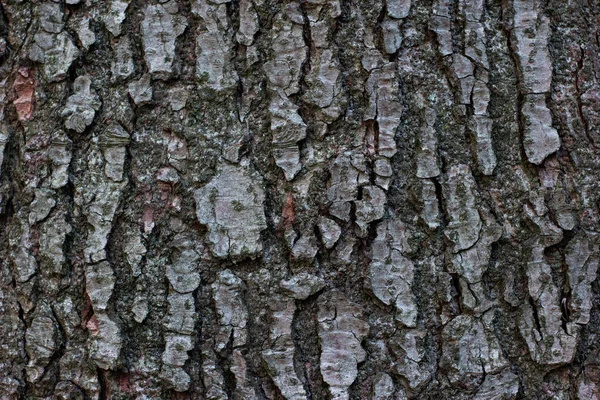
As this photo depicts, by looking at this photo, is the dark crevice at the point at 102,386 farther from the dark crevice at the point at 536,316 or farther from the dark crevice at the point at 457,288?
the dark crevice at the point at 536,316

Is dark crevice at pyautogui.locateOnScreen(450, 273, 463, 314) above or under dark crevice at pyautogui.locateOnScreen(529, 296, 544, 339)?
above

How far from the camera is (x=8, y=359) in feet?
4.97

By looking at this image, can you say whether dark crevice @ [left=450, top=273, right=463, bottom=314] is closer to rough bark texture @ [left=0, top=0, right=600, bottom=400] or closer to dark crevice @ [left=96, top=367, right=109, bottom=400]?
rough bark texture @ [left=0, top=0, right=600, bottom=400]

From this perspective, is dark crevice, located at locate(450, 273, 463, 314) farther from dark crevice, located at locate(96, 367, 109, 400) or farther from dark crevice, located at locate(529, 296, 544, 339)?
dark crevice, located at locate(96, 367, 109, 400)

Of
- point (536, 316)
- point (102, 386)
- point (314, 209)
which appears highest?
point (314, 209)

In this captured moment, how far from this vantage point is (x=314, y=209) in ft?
4.70

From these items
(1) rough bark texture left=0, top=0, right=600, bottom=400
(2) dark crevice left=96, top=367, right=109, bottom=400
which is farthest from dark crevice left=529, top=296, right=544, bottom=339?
(2) dark crevice left=96, top=367, right=109, bottom=400

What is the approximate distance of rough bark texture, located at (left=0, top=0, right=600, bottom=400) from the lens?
56.2 inches

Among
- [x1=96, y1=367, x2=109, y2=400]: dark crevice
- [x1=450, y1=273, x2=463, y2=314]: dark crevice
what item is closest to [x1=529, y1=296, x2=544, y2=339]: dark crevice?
[x1=450, y1=273, x2=463, y2=314]: dark crevice

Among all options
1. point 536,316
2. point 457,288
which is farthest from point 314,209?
point 536,316

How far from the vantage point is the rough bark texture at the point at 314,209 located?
4.69 ft

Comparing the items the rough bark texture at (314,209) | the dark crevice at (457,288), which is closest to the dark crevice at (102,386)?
the rough bark texture at (314,209)

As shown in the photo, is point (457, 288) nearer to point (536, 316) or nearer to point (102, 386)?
point (536, 316)

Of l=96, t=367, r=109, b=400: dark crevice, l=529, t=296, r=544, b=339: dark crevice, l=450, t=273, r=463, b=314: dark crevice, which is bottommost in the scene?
l=96, t=367, r=109, b=400: dark crevice
